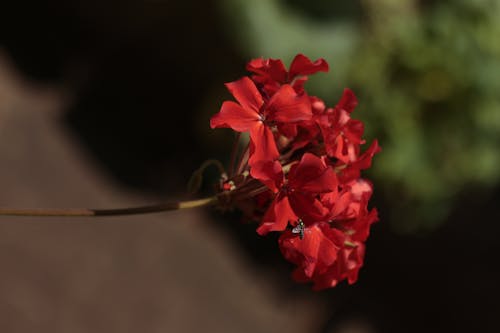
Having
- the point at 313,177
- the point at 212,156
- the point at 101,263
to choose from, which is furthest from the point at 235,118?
the point at 212,156

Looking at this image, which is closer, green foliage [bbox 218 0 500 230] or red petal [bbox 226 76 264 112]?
red petal [bbox 226 76 264 112]

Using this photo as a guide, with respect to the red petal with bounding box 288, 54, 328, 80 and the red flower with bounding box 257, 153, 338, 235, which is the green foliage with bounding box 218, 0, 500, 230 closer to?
the red petal with bounding box 288, 54, 328, 80

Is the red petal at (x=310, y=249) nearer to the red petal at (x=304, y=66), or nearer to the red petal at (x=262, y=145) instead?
the red petal at (x=262, y=145)

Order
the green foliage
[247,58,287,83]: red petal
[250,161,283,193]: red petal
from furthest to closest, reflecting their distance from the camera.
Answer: the green foliage
[247,58,287,83]: red petal
[250,161,283,193]: red petal

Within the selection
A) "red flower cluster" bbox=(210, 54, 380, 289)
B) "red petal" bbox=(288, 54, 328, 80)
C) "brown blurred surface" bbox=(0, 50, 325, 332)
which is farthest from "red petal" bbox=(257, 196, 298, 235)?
"brown blurred surface" bbox=(0, 50, 325, 332)

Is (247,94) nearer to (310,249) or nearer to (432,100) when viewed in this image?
(310,249)

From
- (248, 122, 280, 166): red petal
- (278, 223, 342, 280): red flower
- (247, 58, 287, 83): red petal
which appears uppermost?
(247, 58, 287, 83): red petal

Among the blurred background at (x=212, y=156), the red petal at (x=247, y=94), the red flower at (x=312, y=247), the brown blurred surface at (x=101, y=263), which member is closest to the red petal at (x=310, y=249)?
the red flower at (x=312, y=247)
